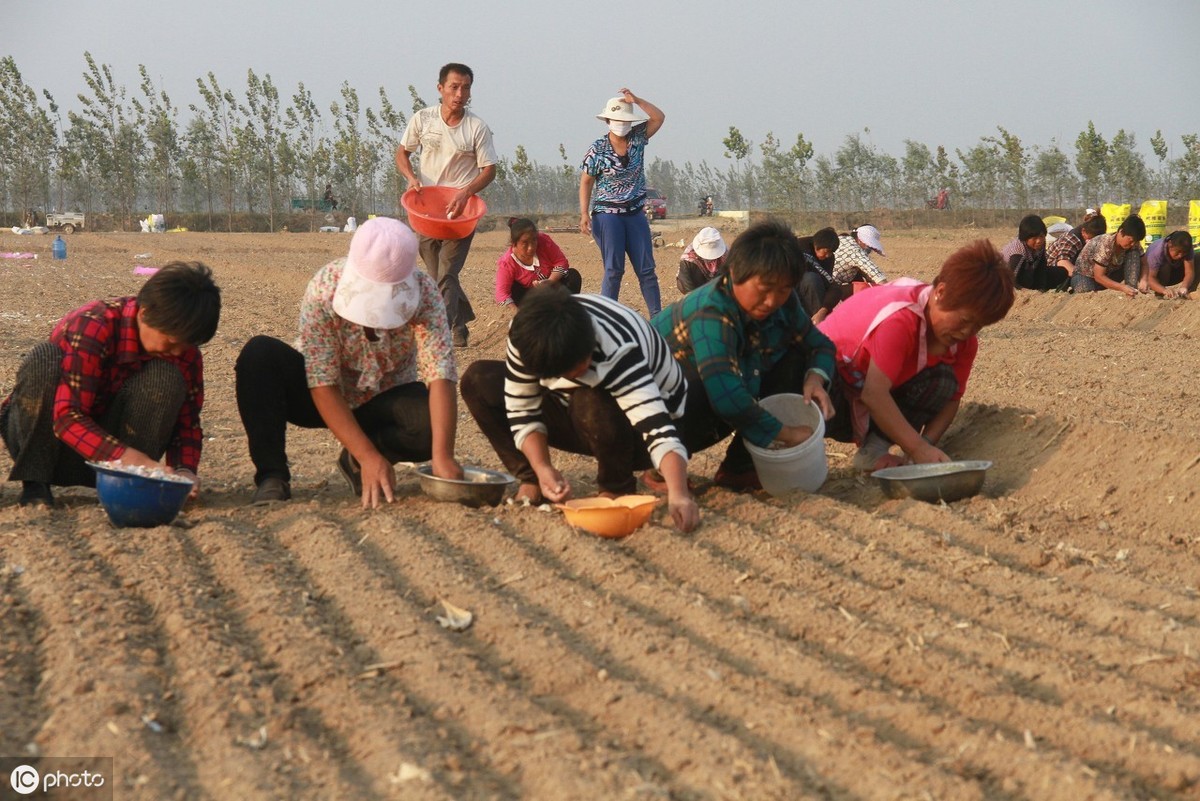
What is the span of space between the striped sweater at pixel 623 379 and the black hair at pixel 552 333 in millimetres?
128

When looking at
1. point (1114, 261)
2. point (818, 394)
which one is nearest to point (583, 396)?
point (818, 394)

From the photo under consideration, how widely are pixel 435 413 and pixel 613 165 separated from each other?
4.15 meters

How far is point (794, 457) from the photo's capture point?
4125 mm

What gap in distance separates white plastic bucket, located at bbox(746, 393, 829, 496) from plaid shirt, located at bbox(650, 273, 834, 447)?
0.07m

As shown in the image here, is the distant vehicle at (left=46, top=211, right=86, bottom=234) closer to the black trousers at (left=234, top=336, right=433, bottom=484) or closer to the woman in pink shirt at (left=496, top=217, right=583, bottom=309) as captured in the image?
the woman in pink shirt at (left=496, top=217, right=583, bottom=309)

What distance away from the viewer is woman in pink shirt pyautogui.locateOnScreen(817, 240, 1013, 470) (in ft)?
13.5

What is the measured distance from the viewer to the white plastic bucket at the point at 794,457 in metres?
4.12

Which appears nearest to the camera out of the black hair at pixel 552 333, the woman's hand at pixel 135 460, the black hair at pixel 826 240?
the black hair at pixel 552 333

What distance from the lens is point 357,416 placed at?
4344 millimetres

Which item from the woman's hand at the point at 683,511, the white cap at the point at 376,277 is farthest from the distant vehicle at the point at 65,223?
the woman's hand at the point at 683,511

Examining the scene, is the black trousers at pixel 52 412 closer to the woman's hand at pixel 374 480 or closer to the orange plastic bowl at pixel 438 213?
the woman's hand at pixel 374 480

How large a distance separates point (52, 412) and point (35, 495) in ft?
1.21

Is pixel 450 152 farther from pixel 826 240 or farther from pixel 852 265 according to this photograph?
pixel 852 265

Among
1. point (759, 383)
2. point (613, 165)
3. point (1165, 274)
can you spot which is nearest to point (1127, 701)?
point (759, 383)
